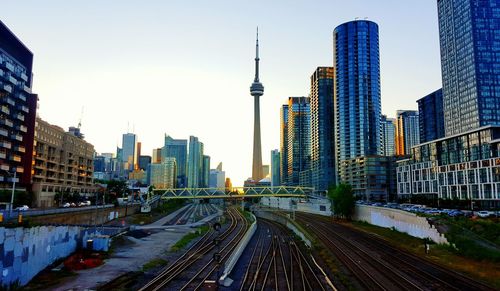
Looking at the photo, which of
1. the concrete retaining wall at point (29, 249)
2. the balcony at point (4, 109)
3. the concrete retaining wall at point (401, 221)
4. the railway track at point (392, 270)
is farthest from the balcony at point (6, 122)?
the concrete retaining wall at point (401, 221)

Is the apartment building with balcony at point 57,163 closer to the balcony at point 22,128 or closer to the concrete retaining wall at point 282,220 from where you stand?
the balcony at point 22,128

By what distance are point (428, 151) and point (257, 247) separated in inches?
4508

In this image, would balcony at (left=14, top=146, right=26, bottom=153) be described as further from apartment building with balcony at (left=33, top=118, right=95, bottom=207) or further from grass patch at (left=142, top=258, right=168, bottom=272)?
grass patch at (left=142, top=258, right=168, bottom=272)

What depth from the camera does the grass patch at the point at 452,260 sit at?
4378 centimetres

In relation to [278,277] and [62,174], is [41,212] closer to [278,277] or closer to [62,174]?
[278,277]

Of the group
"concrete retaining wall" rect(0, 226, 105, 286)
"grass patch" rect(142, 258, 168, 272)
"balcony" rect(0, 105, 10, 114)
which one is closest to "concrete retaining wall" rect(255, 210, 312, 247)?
"grass patch" rect(142, 258, 168, 272)

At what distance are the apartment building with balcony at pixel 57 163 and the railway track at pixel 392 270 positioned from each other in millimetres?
101942

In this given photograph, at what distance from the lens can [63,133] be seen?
164750 millimetres

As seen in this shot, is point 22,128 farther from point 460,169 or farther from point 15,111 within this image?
point 460,169

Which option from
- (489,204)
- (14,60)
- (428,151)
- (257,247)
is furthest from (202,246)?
(428,151)

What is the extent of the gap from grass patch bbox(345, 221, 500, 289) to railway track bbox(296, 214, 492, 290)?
168cm

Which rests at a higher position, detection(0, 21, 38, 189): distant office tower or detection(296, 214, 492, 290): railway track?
detection(0, 21, 38, 189): distant office tower

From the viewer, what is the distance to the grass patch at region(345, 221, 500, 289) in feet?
144

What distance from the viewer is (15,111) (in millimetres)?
117000
